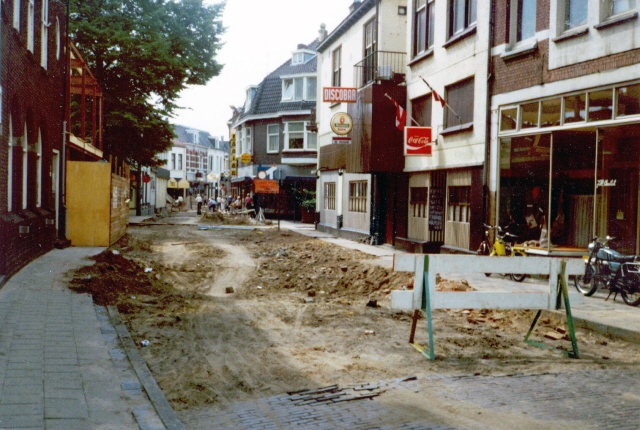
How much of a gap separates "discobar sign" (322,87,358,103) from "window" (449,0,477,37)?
5755mm

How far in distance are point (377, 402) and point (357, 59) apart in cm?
1972

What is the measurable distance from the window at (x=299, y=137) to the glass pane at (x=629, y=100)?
31275 millimetres

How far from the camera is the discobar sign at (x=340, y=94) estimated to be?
21859 millimetres

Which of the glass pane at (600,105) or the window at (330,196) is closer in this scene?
the glass pane at (600,105)

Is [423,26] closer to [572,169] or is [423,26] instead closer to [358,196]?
[358,196]

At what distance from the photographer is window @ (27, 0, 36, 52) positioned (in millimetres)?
12992

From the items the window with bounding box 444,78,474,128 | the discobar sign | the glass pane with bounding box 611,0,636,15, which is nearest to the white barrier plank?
the glass pane with bounding box 611,0,636,15

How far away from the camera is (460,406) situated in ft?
16.8

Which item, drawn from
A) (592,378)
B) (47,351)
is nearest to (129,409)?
(47,351)

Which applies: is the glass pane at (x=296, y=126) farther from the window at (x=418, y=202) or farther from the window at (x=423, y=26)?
the window at (x=418, y=202)

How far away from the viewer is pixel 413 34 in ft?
62.3

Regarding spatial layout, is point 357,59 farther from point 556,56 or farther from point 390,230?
point 556,56

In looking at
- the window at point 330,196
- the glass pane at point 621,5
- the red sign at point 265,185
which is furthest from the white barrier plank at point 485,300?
the red sign at point 265,185

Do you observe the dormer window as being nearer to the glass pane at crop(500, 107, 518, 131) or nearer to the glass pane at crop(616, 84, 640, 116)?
the glass pane at crop(500, 107, 518, 131)
